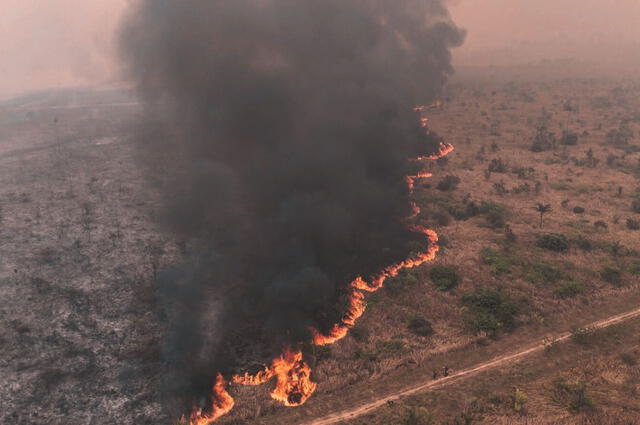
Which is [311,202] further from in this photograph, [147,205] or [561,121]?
[561,121]

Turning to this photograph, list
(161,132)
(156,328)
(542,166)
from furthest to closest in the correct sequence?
(161,132) < (542,166) < (156,328)

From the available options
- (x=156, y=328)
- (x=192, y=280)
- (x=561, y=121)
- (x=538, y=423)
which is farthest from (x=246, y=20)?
(x=561, y=121)

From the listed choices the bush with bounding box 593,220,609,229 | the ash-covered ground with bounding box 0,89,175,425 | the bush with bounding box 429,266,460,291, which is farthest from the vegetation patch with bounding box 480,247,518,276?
the ash-covered ground with bounding box 0,89,175,425

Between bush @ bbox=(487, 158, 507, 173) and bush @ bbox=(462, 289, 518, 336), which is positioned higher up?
bush @ bbox=(487, 158, 507, 173)

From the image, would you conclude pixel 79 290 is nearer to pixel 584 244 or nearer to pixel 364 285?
pixel 364 285

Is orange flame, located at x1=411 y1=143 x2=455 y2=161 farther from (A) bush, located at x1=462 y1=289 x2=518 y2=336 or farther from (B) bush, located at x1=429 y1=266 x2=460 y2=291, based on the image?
(A) bush, located at x1=462 y1=289 x2=518 y2=336

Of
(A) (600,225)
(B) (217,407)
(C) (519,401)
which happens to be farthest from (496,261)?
(B) (217,407)

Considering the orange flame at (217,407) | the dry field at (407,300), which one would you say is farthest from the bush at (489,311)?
the orange flame at (217,407)
